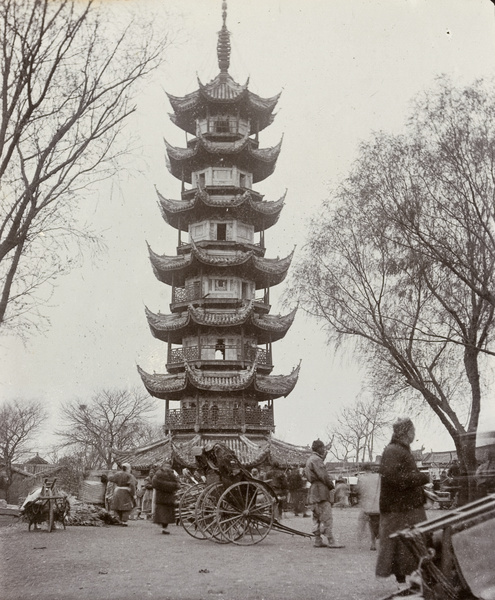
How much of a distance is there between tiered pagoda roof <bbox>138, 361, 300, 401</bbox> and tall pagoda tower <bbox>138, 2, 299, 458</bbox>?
48 millimetres

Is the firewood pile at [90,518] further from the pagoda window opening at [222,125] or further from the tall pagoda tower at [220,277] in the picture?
the pagoda window opening at [222,125]

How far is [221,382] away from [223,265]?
519 cm

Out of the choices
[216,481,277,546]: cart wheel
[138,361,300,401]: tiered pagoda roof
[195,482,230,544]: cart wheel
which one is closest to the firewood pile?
[195,482,230,544]: cart wheel

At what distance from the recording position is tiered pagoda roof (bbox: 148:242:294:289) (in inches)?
1202

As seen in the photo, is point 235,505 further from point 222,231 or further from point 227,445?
point 222,231

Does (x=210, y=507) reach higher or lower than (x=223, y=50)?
lower

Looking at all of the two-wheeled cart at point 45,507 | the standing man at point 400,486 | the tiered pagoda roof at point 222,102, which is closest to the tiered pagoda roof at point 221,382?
the tiered pagoda roof at point 222,102

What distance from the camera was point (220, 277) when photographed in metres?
31.5

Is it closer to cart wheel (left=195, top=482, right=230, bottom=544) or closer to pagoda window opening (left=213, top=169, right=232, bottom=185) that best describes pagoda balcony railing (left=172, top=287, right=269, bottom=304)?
pagoda window opening (left=213, top=169, right=232, bottom=185)

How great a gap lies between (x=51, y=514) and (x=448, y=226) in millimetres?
9523

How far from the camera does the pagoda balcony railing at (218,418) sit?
29.3m

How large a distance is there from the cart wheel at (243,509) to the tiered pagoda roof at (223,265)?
19.7 metres

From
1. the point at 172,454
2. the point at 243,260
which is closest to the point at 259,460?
the point at 172,454

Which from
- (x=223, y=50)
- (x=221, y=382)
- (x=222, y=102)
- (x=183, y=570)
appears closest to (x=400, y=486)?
(x=183, y=570)
